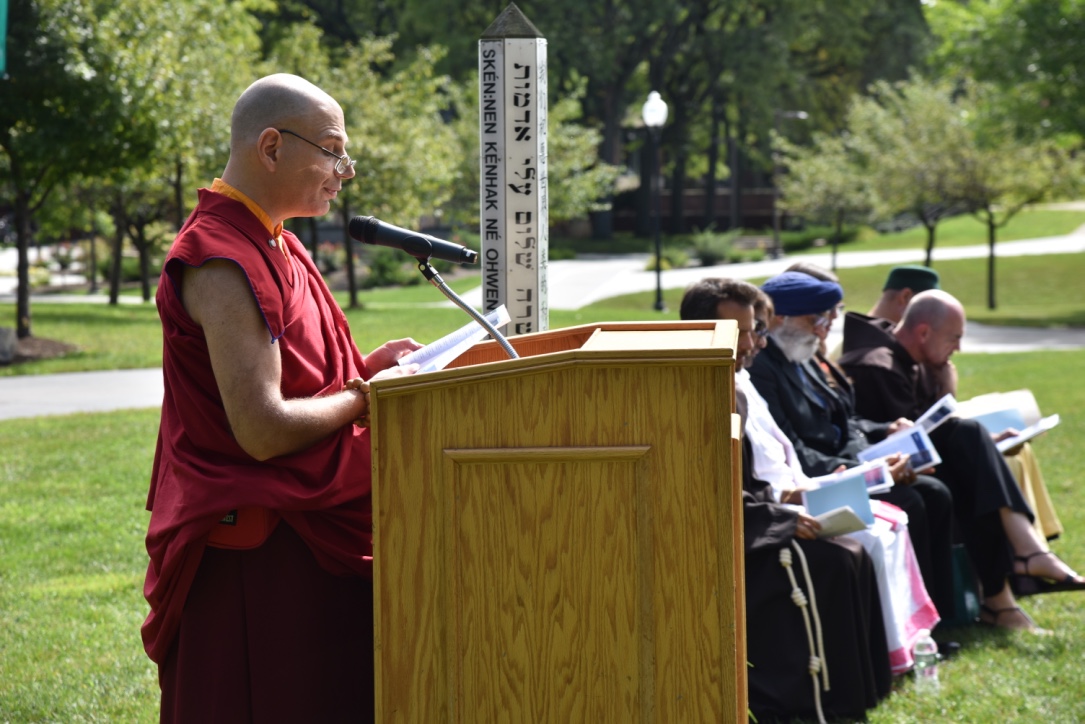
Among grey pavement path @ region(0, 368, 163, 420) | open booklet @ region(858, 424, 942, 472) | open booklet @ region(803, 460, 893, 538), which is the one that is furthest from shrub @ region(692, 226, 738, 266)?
open booklet @ region(803, 460, 893, 538)

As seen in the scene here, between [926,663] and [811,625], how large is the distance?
80cm

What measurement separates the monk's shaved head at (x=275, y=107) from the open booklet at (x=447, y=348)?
1.92 feet

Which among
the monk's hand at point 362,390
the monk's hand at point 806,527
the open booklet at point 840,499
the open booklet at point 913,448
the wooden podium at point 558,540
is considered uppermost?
the monk's hand at point 362,390

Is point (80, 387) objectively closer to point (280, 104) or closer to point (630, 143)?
point (280, 104)

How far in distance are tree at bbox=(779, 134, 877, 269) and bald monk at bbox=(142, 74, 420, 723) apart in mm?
37753

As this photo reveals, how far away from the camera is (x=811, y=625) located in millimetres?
4949

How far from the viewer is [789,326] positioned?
19.4 ft

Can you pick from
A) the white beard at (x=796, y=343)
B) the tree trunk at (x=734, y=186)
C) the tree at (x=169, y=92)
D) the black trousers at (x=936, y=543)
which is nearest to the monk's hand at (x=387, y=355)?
the white beard at (x=796, y=343)

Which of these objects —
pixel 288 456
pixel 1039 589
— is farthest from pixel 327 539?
pixel 1039 589

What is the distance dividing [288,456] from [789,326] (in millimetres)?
3466

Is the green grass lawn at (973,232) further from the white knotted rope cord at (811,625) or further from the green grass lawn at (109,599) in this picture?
the white knotted rope cord at (811,625)

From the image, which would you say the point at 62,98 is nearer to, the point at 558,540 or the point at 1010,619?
the point at 1010,619

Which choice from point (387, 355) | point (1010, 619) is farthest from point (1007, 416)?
point (387, 355)

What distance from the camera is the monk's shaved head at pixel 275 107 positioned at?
2.92 meters
